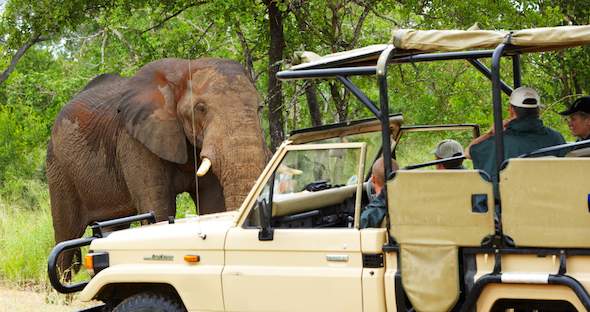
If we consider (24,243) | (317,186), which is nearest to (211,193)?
(24,243)

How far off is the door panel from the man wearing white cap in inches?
35.5

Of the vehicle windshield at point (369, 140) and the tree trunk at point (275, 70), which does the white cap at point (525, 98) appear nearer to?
the vehicle windshield at point (369, 140)

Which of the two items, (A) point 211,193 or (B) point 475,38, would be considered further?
(A) point 211,193

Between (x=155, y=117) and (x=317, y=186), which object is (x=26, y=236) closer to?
(x=155, y=117)

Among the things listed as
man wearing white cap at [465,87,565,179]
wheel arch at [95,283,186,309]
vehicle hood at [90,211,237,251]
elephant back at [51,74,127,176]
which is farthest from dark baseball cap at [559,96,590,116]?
elephant back at [51,74,127,176]

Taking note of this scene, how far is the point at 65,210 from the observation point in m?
13.9

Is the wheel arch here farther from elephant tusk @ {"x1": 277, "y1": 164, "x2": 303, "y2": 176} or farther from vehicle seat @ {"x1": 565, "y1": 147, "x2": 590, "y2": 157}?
vehicle seat @ {"x1": 565, "y1": 147, "x2": 590, "y2": 157}

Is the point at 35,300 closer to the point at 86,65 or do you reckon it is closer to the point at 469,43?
the point at 469,43

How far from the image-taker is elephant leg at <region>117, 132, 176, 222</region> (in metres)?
12.3

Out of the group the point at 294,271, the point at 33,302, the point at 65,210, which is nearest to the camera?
the point at 294,271

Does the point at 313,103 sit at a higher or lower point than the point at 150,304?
higher

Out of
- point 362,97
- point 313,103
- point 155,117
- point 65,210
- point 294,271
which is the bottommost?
point 294,271

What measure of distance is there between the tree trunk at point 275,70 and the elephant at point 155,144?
131 cm

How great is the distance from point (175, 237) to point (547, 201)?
7.85ft
